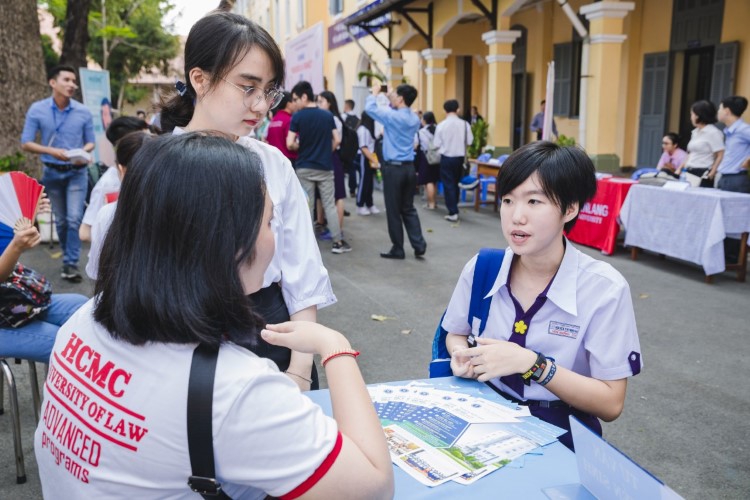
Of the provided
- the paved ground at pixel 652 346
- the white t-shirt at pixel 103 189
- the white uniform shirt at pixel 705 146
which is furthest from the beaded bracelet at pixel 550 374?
the white uniform shirt at pixel 705 146

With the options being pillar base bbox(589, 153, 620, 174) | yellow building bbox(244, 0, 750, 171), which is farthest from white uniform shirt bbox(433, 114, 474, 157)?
pillar base bbox(589, 153, 620, 174)

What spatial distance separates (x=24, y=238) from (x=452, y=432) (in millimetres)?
2137

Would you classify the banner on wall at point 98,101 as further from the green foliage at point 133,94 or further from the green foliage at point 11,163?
the green foliage at point 133,94

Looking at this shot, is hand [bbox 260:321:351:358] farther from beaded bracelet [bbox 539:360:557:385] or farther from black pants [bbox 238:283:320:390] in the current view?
beaded bracelet [bbox 539:360:557:385]

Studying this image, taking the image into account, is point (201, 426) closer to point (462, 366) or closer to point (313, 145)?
point (462, 366)

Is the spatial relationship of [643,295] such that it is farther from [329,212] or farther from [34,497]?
[34,497]

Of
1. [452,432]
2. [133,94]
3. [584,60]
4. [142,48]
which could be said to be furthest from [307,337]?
[133,94]

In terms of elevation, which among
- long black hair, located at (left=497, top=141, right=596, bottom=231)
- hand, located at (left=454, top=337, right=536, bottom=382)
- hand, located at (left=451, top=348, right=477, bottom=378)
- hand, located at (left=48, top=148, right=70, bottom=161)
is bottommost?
hand, located at (left=451, top=348, right=477, bottom=378)

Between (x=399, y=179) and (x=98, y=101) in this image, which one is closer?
(x=399, y=179)

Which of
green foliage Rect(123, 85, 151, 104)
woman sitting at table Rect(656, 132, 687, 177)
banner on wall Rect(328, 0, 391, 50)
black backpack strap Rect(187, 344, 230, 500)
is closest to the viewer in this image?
black backpack strap Rect(187, 344, 230, 500)

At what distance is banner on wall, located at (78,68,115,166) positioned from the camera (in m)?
9.41

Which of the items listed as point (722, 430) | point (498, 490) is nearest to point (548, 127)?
point (722, 430)

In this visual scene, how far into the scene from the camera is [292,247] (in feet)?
5.91

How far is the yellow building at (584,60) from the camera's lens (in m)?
8.96
